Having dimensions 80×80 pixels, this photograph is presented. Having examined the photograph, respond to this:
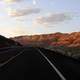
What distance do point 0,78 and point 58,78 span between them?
96.0 inches

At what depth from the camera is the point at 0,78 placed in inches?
642

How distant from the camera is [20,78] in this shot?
16.4 meters

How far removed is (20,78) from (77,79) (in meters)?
2.37

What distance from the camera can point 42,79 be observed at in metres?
16.2

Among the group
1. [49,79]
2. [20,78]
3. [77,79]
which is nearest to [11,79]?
[20,78]

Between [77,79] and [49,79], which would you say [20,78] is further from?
[77,79]

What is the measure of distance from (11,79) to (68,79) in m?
2.32

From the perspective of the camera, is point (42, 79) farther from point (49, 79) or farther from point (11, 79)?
point (11, 79)

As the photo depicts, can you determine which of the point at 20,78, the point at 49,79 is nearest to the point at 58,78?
the point at 49,79

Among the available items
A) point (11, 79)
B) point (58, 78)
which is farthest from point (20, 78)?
point (58, 78)

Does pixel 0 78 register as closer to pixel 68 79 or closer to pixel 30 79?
pixel 30 79

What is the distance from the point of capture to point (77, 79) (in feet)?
53.5

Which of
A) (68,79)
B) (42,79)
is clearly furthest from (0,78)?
(68,79)

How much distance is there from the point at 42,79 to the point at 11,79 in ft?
4.21
